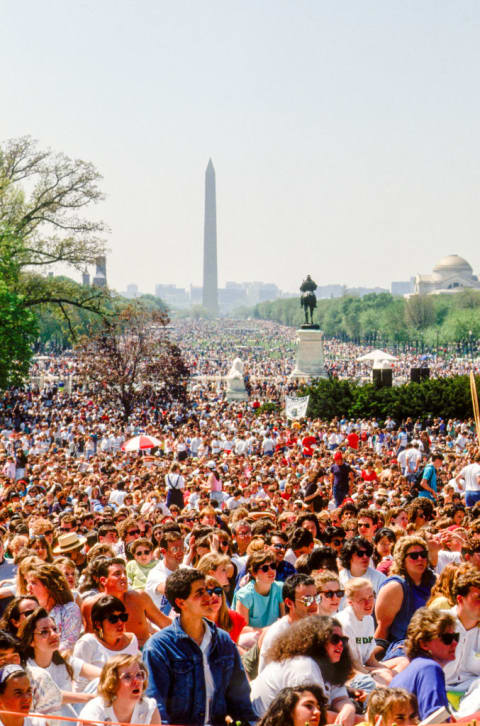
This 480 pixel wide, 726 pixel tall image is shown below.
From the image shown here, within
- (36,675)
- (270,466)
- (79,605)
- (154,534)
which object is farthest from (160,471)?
(36,675)

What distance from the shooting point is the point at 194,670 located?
16.5 ft

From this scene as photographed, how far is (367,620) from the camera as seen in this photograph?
6.59 meters

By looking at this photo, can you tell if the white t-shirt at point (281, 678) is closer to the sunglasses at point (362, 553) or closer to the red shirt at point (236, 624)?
the red shirt at point (236, 624)

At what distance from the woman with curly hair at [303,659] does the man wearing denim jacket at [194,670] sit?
0.11 metres

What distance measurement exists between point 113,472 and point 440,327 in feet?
326

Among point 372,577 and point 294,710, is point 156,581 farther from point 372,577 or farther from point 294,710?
point 294,710

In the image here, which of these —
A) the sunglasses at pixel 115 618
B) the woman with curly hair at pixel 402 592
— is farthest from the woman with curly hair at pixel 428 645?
the sunglasses at pixel 115 618

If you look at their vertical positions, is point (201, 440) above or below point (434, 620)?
below

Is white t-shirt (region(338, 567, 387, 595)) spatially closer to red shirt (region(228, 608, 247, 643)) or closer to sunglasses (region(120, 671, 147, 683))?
red shirt (region(228, 608, 247, 643))

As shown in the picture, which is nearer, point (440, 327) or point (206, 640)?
point (206, 640)

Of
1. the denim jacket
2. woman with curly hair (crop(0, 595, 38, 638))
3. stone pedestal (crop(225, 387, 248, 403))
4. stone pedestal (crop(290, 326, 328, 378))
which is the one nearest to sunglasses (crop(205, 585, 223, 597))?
the denim jacket

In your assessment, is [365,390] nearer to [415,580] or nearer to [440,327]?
[415,580]

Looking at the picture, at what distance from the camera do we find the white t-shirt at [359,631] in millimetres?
6449

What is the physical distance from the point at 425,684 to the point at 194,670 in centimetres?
114
